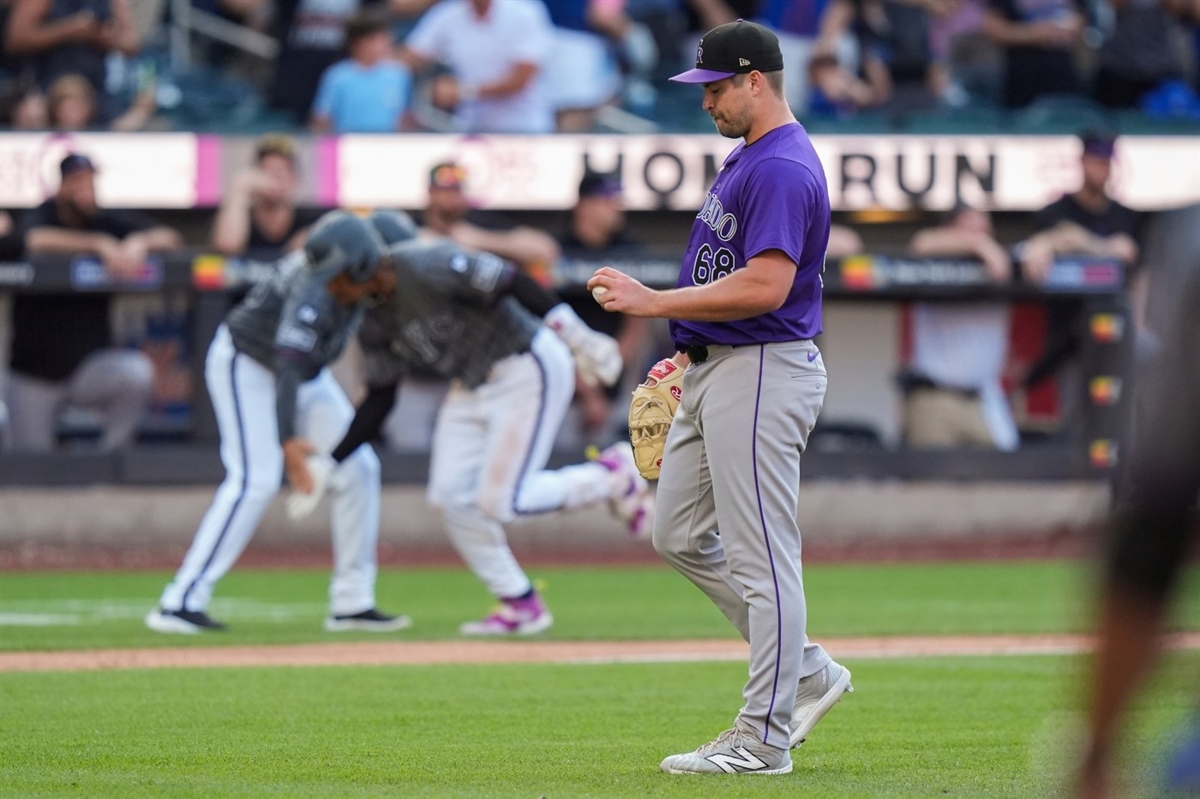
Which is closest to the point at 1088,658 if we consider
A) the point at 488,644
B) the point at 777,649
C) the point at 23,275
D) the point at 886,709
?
the point at 777,649

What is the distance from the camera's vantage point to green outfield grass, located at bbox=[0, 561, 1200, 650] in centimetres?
928

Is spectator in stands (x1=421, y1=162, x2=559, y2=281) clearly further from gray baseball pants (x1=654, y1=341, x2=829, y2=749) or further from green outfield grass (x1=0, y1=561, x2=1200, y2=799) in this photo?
gray baseball pants (x1=654, y1=341, x2=829, y2=749)

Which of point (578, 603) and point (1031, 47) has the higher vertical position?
point (1031, 47)

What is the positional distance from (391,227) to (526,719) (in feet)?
11.8

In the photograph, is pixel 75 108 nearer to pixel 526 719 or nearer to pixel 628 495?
pixel 628 495

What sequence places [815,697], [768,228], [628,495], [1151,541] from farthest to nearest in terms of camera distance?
1. [628,495]
2. [815,697]
3. [768,228]
4. [1151,541]

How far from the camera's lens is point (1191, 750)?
10.2 feet

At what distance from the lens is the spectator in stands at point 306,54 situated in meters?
15.2

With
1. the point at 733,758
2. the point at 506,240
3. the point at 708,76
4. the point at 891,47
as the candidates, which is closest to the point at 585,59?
the point at 506,240

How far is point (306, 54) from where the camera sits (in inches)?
601

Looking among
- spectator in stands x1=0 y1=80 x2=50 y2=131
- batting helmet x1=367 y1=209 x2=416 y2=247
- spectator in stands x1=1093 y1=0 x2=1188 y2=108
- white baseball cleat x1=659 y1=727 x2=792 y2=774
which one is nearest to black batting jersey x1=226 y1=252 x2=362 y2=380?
batting helmet x1=367 y1=209 x2=416 y2=247

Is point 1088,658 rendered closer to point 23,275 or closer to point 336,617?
point 336,617

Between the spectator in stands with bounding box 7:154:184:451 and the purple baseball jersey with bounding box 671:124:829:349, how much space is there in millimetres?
8547

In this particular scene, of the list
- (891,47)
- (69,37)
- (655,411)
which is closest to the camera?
(655,411)
